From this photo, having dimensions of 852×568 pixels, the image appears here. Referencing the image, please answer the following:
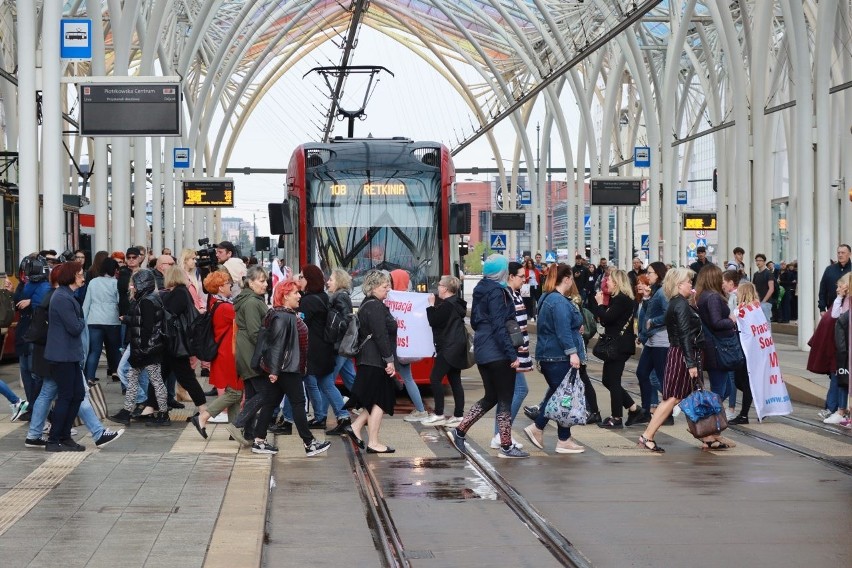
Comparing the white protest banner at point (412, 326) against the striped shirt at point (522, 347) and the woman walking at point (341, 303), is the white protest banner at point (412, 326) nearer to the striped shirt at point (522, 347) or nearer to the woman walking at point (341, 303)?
the woman walking at point (341, 303)

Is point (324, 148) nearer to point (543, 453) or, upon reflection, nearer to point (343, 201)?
point (343, 201)

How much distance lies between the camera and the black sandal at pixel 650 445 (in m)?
13.1

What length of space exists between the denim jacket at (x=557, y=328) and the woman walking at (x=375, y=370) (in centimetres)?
137

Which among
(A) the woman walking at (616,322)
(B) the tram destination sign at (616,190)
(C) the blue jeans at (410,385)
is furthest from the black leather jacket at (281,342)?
(B) the tram destination sign at (616,190)

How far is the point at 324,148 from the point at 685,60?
55.3 metres

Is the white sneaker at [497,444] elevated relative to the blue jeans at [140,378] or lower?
lower

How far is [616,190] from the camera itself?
40.8 metres

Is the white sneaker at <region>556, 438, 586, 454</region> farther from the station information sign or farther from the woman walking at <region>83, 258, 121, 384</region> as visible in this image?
the station information sign

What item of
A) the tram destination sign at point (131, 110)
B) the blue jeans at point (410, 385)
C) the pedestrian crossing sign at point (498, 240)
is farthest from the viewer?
the pedestrian crossing sign at point (498, 240)

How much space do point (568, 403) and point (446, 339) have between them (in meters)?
2.92

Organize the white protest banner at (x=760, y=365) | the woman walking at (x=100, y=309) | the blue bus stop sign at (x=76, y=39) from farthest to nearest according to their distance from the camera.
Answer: the blue bus stop sign at (x=76, y=39), the woman walking at (x=100, y=309), the white protest banner at (x=760, y=365)

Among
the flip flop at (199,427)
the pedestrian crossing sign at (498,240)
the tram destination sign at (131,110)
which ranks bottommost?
the flip flop at (199,427)

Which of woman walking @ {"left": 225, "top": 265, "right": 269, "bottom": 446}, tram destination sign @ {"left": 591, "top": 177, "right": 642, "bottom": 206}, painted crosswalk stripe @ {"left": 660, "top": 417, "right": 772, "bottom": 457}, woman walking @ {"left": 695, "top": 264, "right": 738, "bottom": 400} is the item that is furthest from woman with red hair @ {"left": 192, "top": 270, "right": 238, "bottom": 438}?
tram destination sign @ {"left": 591, "top": 177, "right": 642, "bottom": 206}

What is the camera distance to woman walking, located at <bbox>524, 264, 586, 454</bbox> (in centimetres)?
1307
